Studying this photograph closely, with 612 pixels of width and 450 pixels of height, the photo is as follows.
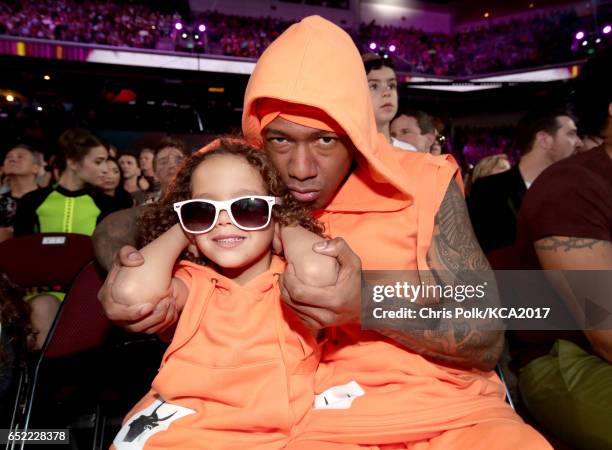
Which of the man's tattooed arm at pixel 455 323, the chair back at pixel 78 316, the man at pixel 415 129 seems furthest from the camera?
the man at pixel 415 129

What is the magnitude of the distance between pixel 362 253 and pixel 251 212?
1.26ft

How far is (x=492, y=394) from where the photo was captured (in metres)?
1.64

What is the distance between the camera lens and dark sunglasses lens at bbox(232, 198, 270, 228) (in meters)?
1.62

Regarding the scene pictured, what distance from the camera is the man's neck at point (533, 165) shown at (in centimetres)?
463

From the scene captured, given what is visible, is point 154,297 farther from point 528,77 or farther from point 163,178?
point 528,77

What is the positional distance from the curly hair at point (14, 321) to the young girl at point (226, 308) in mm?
1117

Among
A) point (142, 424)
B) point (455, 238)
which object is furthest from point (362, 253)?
point (142, 424)

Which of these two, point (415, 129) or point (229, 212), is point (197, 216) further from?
point (415, 129)

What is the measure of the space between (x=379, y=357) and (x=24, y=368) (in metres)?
1.87

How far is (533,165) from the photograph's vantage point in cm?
469

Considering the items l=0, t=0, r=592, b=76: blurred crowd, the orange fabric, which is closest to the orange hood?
the orange fabric

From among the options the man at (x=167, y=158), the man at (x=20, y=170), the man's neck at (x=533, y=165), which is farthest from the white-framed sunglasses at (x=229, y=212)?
the man at (x=20, y=170)

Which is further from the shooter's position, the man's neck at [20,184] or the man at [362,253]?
the man's neck at [20,184]

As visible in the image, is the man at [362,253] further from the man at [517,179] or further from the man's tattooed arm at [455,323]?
the man at [517,179]
